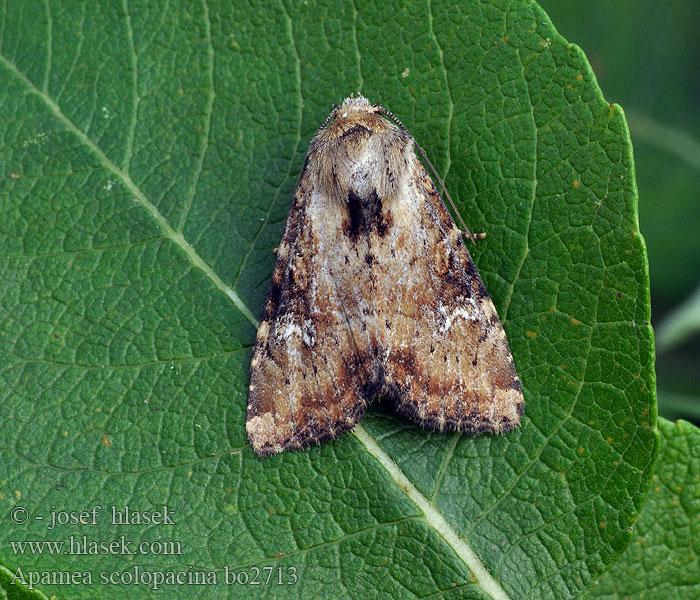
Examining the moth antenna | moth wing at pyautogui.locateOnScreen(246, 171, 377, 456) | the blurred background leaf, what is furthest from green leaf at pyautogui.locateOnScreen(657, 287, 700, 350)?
moth wing at pyautogui.locateOnScreen(246, 171, 377, 456)

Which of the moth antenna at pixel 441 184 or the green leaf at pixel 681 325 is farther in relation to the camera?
the green leaf at pixel 681 325

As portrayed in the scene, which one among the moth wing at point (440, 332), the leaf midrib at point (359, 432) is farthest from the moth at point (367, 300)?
the leaf midrib at point (359, 432)

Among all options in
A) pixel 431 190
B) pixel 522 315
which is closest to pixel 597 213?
pixel 522 315

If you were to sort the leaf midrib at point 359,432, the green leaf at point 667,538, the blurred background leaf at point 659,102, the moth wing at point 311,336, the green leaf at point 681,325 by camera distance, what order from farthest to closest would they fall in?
the blurred background leaf at point 659,102 → the green leaf at point 681,325 → the moth wing at point 311,336 → the green leaf at point 667,538 → the leaf midrib at point 359,432

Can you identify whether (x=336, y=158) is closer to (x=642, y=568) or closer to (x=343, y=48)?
(x=343, y=48)

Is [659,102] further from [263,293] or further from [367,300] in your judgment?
[263,293]

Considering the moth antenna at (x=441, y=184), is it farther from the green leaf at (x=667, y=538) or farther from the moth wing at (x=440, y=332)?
the green leaf at (x=667, y=538)
